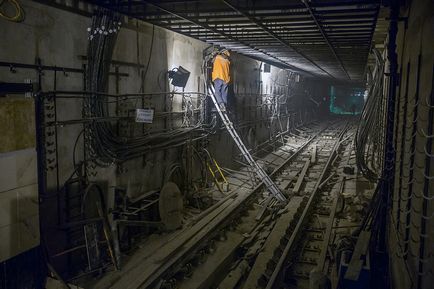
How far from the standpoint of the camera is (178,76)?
30.2 ft

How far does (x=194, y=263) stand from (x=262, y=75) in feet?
39.5

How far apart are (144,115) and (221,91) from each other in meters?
4.06

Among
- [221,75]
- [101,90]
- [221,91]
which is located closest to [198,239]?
[101,90]

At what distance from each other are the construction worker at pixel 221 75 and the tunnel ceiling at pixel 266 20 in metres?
0.48

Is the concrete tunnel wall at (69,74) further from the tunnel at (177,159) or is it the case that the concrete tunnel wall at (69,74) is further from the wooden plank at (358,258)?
the wooden plank at (358,258)

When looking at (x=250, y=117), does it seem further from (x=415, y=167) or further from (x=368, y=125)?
(x=415, y=167)

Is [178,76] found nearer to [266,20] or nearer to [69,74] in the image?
[266,20]

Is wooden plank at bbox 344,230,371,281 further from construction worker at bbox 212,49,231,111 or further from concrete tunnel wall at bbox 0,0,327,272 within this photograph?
construction worker at bbox 212,49,231,111

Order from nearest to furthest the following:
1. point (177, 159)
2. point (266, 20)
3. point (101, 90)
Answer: point (101, 90) → point (266, 20) → point (177, 159)

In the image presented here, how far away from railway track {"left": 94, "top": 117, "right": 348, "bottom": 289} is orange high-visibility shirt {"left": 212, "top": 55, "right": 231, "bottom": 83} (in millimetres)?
3329

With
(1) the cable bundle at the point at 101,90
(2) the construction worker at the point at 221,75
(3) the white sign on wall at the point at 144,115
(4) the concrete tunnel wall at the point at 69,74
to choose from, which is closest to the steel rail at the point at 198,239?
(4) the concrete tunnel wall at the point at 69,74

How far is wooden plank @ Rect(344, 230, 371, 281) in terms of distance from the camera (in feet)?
17.0

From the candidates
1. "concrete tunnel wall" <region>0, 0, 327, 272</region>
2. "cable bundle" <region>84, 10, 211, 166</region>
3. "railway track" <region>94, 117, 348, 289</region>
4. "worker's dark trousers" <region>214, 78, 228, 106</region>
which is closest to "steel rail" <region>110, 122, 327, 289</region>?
"railway track" <region>94, 117, 348, 289</region>

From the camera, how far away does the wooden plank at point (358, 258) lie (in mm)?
5176
